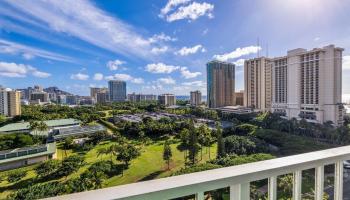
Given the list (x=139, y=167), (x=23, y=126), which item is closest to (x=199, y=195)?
(x=139, y=167)

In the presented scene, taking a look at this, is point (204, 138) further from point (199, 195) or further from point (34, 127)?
point (34, 127)

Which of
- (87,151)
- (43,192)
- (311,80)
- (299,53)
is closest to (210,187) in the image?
(43,192)

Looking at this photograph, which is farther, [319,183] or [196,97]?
[196,97]

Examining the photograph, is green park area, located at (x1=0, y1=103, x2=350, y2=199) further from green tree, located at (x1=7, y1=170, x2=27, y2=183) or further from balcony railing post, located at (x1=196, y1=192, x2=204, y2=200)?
balcony railing post, located at (x1=196, y1=192, x2=204, y2=200)

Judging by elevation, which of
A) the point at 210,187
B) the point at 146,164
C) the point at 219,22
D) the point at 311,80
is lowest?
the point at 146,164

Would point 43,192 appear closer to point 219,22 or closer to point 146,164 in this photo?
point 146,164

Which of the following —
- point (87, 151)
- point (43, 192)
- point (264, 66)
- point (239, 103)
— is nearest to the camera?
point (43, 192)
